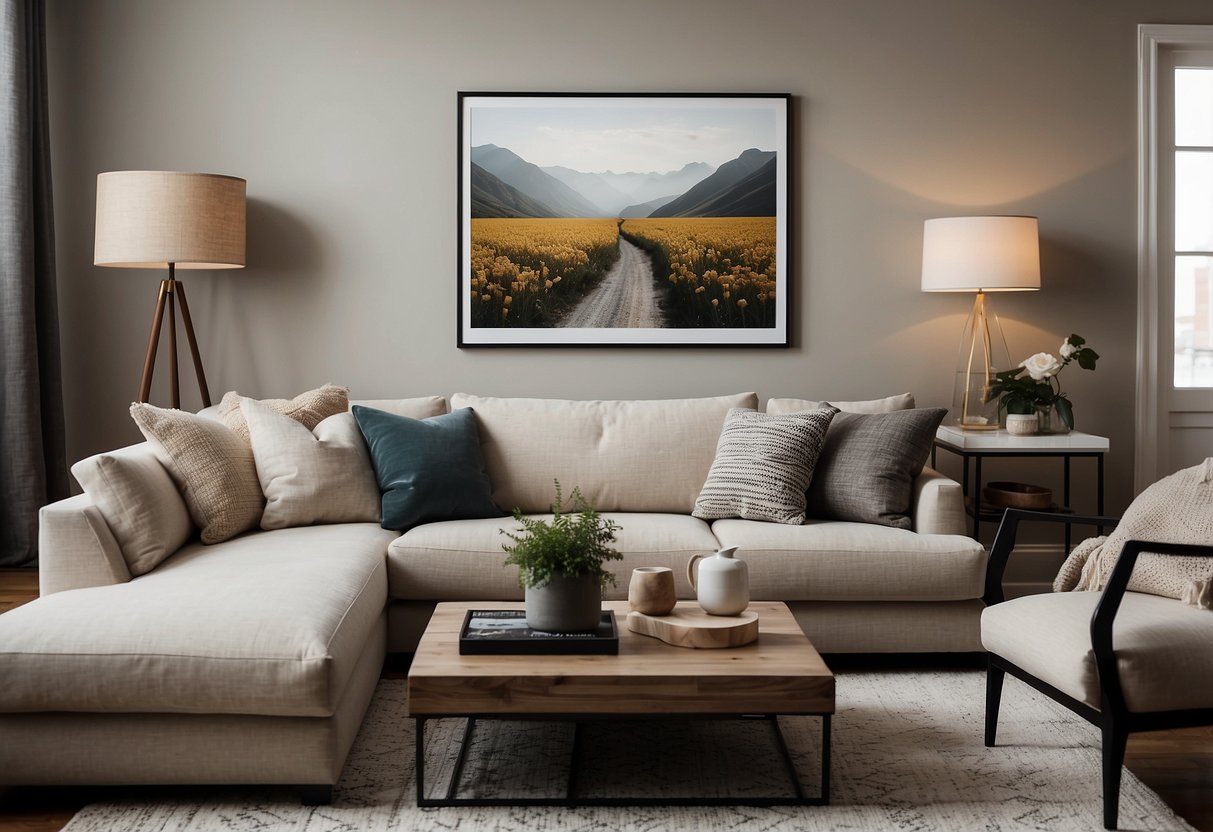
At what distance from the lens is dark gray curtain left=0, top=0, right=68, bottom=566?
3879mm

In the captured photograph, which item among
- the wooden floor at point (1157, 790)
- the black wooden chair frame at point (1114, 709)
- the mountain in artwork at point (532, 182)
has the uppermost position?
the mountain in artwork at point (532, 182)

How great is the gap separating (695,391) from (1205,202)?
7.54 feet

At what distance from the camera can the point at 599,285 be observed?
4.16 metres

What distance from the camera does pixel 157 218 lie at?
11.9 ft

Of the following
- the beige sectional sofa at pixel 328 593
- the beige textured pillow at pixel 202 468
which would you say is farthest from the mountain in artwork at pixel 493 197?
the beige textured pillow at pixel 202 468

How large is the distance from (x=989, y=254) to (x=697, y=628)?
2190 millimetres

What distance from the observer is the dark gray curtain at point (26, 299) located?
12.7 ft

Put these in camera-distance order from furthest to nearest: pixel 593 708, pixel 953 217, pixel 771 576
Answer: pixel 953 217 → pixel 771 576 → pixel 593 708

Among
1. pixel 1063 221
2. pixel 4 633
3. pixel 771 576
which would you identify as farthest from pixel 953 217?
pixel 4 633

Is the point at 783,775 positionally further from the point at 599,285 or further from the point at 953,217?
the point at 953,217

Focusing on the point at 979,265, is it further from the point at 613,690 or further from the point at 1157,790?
the point at 613,690

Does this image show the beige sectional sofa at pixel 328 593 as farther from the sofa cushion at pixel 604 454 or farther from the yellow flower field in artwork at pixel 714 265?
the yellow flower field in artwork at pixel 714 265

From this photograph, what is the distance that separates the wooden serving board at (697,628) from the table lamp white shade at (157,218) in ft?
7.45

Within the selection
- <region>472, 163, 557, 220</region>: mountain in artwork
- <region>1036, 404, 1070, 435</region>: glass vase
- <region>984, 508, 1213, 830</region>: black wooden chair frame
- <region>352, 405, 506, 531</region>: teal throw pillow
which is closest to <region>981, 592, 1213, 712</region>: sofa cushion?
<region>984, 508, 1213, 830</region>: black wooden chair frame
